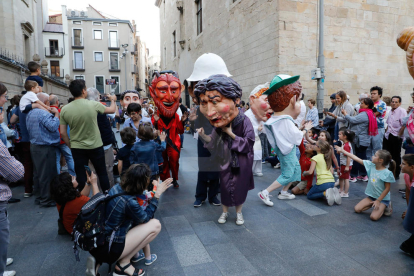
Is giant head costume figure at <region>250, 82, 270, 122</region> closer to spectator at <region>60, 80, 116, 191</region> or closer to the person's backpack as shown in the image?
spectator at <region>60, 80, 116, 191</region>

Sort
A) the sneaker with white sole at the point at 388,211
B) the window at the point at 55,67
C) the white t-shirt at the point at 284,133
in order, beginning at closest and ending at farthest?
the sneaker with white sole at the point at 388,211, the white t-shirt at the point at 284,133, the window at the point at 55,67

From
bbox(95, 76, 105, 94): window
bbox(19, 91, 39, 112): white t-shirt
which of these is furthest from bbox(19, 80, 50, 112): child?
bbox(95, 76, 105, 94): window

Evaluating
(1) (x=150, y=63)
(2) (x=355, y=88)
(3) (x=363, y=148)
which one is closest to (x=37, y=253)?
(3) (x=363, y=148)

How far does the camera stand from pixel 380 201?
3.26 meters

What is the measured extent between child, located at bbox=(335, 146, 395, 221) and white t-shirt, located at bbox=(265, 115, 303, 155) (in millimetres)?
952

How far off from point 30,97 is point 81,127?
125 cm

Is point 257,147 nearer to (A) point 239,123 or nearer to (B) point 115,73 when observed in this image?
(A) point 239,123

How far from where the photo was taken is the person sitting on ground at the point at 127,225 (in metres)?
2.12

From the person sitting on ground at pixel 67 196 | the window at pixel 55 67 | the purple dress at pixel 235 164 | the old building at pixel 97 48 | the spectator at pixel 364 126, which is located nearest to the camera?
the person sitting on ground at pixel 67 196

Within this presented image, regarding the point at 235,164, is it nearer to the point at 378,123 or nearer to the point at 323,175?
the point at 323,175

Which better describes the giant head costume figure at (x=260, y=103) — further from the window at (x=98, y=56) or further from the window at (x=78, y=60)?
the window at (x=98, y=56)

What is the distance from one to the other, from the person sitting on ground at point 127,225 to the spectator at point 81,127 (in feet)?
4.22

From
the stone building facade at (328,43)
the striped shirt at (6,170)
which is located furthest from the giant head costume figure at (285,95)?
the stone building facade at (328,43)

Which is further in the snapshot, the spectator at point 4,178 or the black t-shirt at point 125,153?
the black t-shirt at point 125,153
